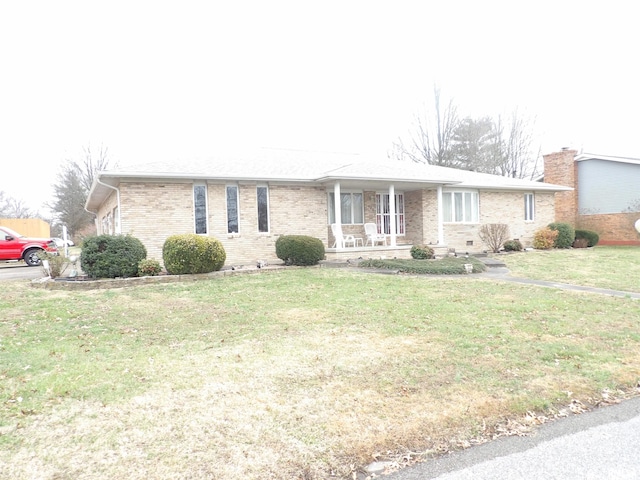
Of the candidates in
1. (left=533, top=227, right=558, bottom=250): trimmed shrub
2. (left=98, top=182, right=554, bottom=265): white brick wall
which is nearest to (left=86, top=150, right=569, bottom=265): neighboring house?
(left=98, top=182, right=554, bottom=265): white brick wall

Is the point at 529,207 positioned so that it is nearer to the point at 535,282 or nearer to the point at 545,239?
the point at 545,239

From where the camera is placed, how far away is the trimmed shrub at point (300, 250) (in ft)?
44.6

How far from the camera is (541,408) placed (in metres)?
3.60

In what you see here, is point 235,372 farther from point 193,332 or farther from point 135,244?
point 135,244

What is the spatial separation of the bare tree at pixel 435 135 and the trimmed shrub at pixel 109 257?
1087 inches

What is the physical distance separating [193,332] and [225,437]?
3096 mm

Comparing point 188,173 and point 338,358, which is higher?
point 188,173

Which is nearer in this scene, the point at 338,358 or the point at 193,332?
the point at 338,358

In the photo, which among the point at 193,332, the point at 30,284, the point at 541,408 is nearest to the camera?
the point at 541,408

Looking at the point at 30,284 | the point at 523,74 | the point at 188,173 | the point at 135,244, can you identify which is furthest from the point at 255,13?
the point at 523,74

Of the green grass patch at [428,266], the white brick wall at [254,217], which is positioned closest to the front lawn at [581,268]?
the green grass patch at [428,266]

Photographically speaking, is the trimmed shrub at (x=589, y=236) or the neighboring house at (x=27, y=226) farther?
the neighboring house at (x=27, y=226)

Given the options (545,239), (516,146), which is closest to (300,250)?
(545,239)

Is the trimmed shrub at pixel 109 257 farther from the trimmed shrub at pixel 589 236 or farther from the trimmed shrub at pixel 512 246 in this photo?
the trimmed shrub at pixel 589 236
